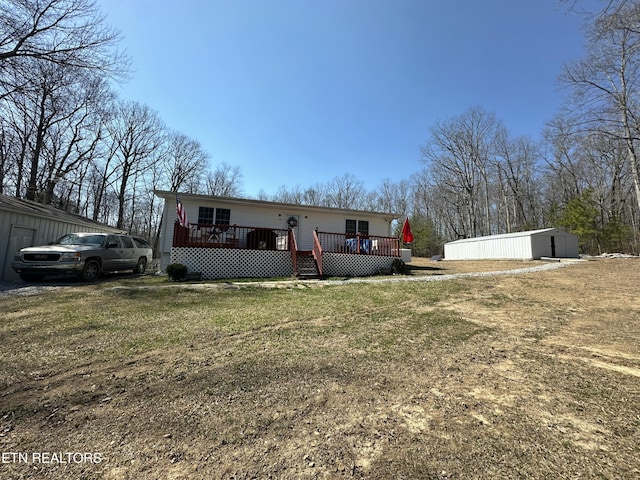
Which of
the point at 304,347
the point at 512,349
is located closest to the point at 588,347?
the point at 512,349

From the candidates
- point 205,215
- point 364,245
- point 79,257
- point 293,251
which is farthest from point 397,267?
point 79,257

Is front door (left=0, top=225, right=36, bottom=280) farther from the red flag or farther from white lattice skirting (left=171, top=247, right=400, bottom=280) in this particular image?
the red flag

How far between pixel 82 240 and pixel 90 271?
1.33 m

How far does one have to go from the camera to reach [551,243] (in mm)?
19766

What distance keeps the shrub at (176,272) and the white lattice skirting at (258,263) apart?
2.88ft

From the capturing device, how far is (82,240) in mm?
9547

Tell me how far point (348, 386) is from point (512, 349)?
2.29m

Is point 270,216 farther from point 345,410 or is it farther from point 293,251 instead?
point 345,410

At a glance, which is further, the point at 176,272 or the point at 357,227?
the point at 357,227

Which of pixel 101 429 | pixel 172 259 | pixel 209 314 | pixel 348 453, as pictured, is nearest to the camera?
pixel 348 453

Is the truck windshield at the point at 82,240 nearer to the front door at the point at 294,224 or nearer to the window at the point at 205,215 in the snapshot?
the window at the point at 205,215

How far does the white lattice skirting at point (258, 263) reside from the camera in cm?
1022

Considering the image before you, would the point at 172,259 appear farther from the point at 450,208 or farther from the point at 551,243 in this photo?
the point at 450,208

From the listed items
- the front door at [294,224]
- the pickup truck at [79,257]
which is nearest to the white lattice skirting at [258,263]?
the pickup truck at [79,257]
